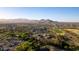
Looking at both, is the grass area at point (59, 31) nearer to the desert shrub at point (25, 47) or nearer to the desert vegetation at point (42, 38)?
the desert vegetation at point (42, 38)

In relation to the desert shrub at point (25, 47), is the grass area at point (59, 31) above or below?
above

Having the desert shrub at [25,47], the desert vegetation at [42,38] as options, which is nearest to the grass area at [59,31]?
the desert vegetation at [42,38]

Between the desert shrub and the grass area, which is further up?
the grass area

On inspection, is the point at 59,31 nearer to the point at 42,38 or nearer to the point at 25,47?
the point at 42,38

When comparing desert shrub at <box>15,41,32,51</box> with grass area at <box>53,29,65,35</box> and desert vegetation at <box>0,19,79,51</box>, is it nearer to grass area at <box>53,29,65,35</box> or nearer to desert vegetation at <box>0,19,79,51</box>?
desert vegetation at <box>0,19,79,51</box>

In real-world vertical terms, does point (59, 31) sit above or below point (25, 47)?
above

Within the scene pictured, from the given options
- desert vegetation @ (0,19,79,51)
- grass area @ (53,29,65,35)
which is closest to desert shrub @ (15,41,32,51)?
desert vegetation @ (0,19,79,51)

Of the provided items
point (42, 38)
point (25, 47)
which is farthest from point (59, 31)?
point (25, 47)
